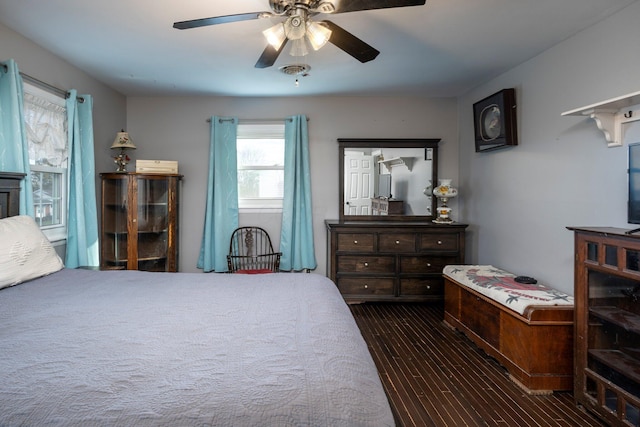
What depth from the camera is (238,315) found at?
1.54 metres

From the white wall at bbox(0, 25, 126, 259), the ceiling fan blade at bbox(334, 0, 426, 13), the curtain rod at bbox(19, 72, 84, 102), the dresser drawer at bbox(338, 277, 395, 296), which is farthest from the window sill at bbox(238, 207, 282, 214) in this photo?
the ceiling fan blade at bbox(334, 0, 426, 13)

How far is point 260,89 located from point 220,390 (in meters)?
3.70

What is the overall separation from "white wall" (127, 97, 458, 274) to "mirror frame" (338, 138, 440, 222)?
0.30 feet

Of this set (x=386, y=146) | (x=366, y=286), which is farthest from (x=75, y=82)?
(x=366, y=286)

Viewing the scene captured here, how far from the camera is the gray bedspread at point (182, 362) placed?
895 millimetres

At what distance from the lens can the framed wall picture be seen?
3.34 meters

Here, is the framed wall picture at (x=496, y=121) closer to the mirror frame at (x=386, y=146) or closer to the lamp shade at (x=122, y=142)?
the mirror frame at (x=386, y=146)

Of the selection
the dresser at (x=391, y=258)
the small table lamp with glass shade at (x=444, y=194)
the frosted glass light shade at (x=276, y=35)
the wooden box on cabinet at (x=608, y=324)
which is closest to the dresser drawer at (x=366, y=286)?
the dresser at (x=391, y=258)

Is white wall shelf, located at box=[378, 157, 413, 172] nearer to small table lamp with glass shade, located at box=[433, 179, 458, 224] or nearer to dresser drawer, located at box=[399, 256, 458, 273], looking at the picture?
small table lamp with glass shade, located at box=[433, 179, 458, 224]

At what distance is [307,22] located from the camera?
191 cm

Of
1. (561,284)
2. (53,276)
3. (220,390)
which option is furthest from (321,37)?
(561,284)

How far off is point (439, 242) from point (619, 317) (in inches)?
83.7

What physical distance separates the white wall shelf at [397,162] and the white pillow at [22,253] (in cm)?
339

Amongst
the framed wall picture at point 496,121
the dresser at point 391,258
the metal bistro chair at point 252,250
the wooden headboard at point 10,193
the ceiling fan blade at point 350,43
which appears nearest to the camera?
the ceiling fan blade at point 350,43
